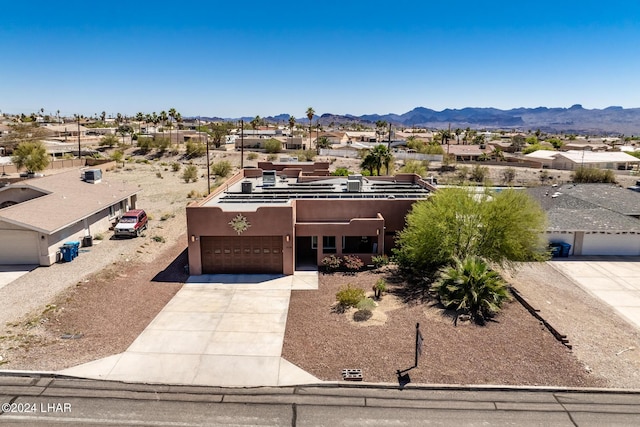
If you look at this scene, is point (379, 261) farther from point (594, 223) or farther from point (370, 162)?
point (370, 162)

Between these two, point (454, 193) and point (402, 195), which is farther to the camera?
point (402, 195)

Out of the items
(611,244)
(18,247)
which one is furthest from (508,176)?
(18,247)

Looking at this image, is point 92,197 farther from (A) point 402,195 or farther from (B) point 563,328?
(B) point 563,328

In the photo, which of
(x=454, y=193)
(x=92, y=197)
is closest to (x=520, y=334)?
(x=454, y=193)

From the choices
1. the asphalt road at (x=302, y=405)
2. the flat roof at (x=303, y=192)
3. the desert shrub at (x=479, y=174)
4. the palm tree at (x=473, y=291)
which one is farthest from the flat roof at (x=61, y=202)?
the desert shrub at (x=479, y=174)

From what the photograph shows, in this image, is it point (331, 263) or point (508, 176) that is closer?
point (331, 263)

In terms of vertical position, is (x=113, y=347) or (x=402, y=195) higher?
(x=402, y=195)
